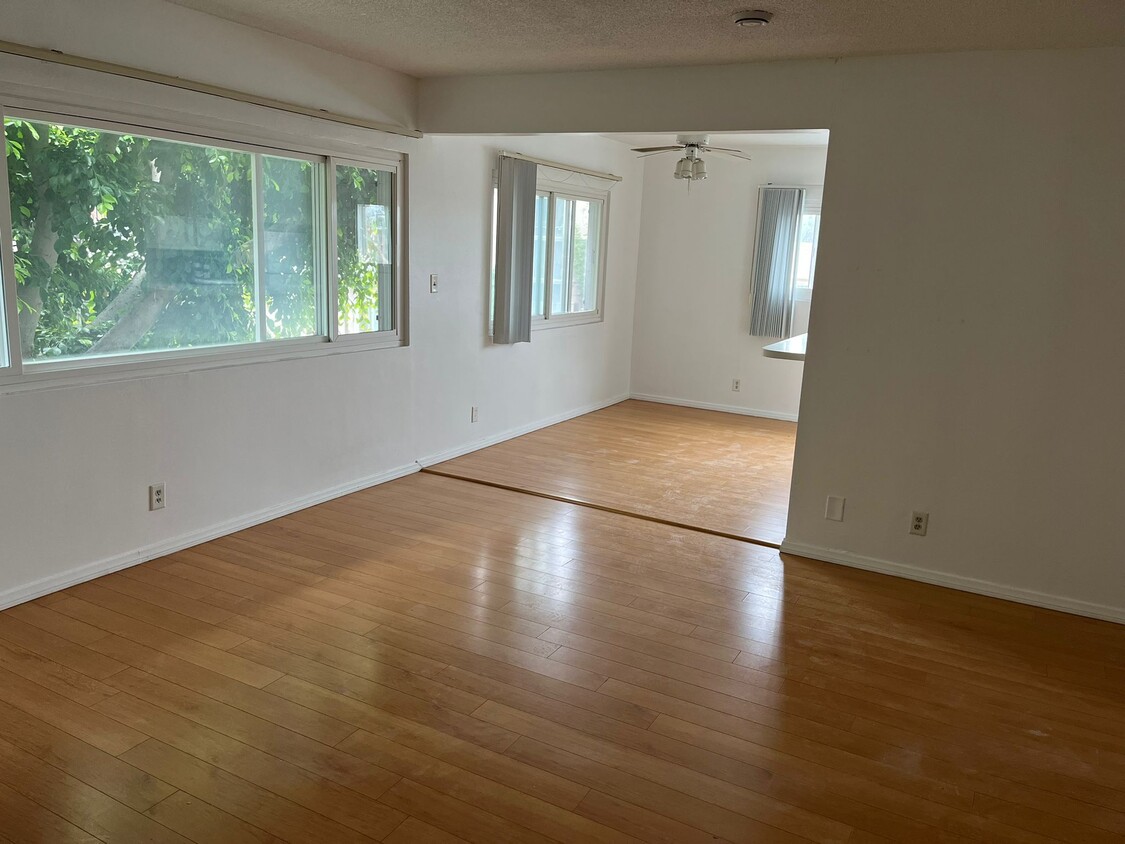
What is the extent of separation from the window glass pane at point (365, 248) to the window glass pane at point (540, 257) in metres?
1.60

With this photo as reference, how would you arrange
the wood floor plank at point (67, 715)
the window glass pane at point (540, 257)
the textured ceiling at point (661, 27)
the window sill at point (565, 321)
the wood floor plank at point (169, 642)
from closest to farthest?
the wood floor plank at point (67, 715)
the wood floor plank at point (169, 642)
the textured ceiling at point (661, 27)
the window glass pane at point (540, 257)
the window sill at point (565, 321)

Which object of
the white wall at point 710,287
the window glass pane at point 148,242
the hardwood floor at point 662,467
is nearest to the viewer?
the window glass pane at point 148,242

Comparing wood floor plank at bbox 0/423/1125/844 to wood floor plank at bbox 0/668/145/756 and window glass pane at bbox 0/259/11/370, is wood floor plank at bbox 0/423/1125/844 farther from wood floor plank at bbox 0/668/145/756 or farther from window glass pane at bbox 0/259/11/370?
window glass pane at bbox 0/259/11/370

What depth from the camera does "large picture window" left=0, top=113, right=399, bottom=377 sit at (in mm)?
3168

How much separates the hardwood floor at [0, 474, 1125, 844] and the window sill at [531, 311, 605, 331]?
2856 millimetres

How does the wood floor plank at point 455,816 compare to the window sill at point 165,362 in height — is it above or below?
below

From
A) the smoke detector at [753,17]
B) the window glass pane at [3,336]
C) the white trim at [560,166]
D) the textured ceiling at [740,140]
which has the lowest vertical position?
the window glass pane at [3,336]

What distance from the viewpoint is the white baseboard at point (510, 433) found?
5.52 meters

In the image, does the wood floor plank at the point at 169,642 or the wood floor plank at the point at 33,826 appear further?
the wood floor plank at the point at 169,642

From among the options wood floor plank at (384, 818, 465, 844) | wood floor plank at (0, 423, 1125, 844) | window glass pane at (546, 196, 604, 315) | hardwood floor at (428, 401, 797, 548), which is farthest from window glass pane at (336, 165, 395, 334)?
wood floor plank at (384, 818, 465, 844)

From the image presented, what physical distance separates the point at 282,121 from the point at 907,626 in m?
3.76

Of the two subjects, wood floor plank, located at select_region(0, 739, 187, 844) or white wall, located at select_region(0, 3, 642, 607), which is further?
white wall, located at select_region(0, 3, 642, 607)

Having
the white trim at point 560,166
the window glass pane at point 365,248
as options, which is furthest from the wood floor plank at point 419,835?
the white trim at point 560,166

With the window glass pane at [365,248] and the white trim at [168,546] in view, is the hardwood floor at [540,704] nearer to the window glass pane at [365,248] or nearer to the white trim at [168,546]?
the white trim at [168,546]
